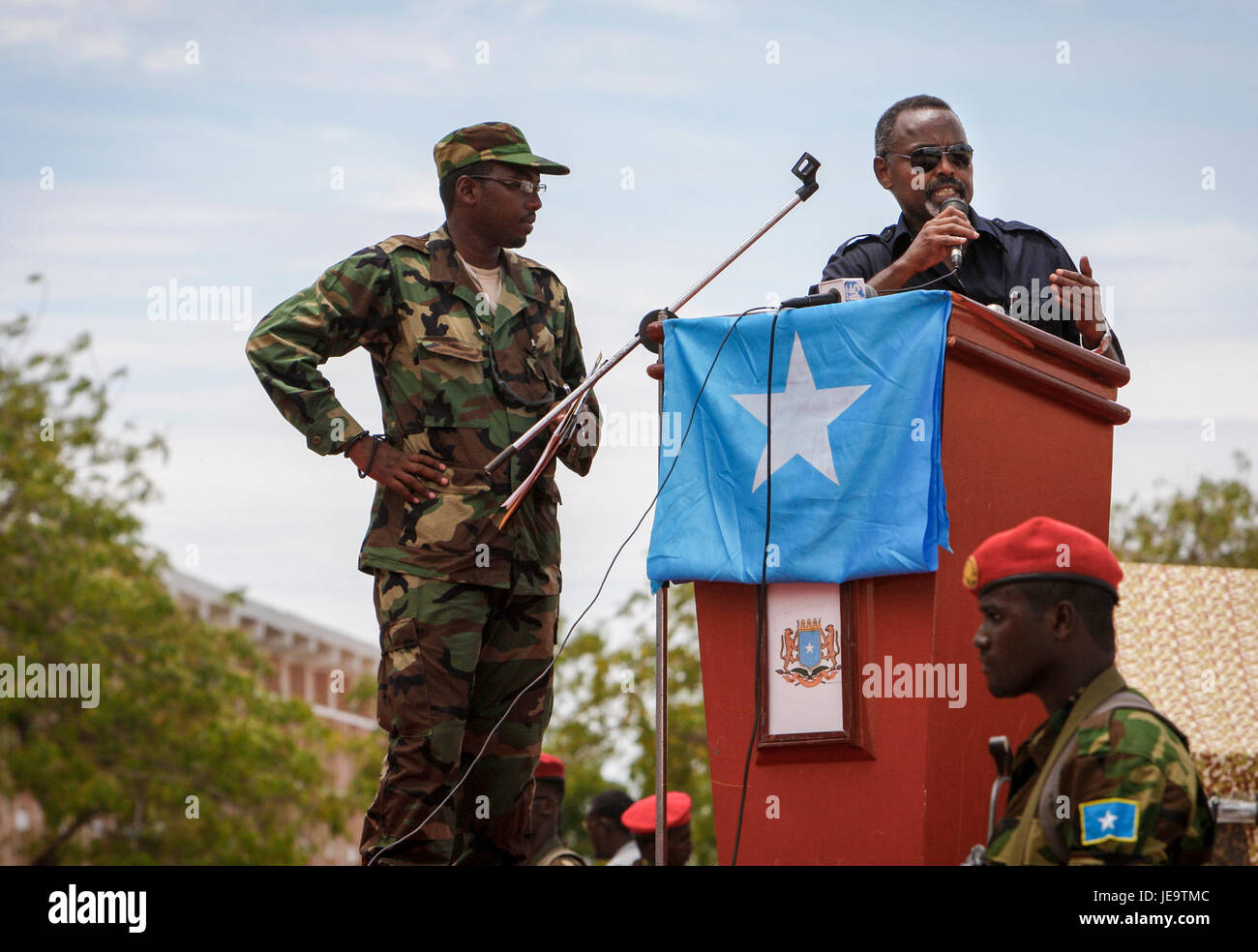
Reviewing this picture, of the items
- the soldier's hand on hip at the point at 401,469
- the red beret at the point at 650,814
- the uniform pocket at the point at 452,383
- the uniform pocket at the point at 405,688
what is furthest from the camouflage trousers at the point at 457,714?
the red beret at the point at 650,814

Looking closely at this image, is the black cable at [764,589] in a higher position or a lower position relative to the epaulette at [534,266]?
lower

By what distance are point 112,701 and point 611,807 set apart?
14.1 m

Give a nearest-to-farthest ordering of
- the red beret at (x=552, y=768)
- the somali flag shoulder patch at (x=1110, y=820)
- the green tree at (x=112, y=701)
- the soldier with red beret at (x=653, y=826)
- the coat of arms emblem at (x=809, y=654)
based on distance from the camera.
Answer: the somali flag shoulder patch at (x=1110, y=820) → the coat of arms emblem at (x=809, y=654) → the soldier with red beret at (x=653, y=826) → the red beret at (x=552, y=768) → the green tree at (x=112, y=701)

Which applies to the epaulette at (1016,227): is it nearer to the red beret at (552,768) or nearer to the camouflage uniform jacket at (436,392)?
the camouflage uniform jacket at (436,392)

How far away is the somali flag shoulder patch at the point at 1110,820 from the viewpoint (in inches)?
126

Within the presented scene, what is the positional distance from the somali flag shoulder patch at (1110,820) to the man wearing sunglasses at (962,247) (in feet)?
6.71

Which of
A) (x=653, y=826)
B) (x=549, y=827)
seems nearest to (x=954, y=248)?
(x=653, y=826)

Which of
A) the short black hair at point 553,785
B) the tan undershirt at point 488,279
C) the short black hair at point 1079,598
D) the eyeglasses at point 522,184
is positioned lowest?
the short black hair at point 553,785

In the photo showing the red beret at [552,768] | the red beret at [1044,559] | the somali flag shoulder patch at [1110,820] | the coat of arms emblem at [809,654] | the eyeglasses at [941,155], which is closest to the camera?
the somali flag shoulder patch at [1110,820]

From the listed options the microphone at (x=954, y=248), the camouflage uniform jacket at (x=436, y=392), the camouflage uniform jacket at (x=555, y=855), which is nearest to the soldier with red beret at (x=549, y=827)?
the camouflage uniform jacket at (x=555, y=855)

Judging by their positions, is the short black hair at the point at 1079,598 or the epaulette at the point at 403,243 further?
the epaulette at the point at 403,243
